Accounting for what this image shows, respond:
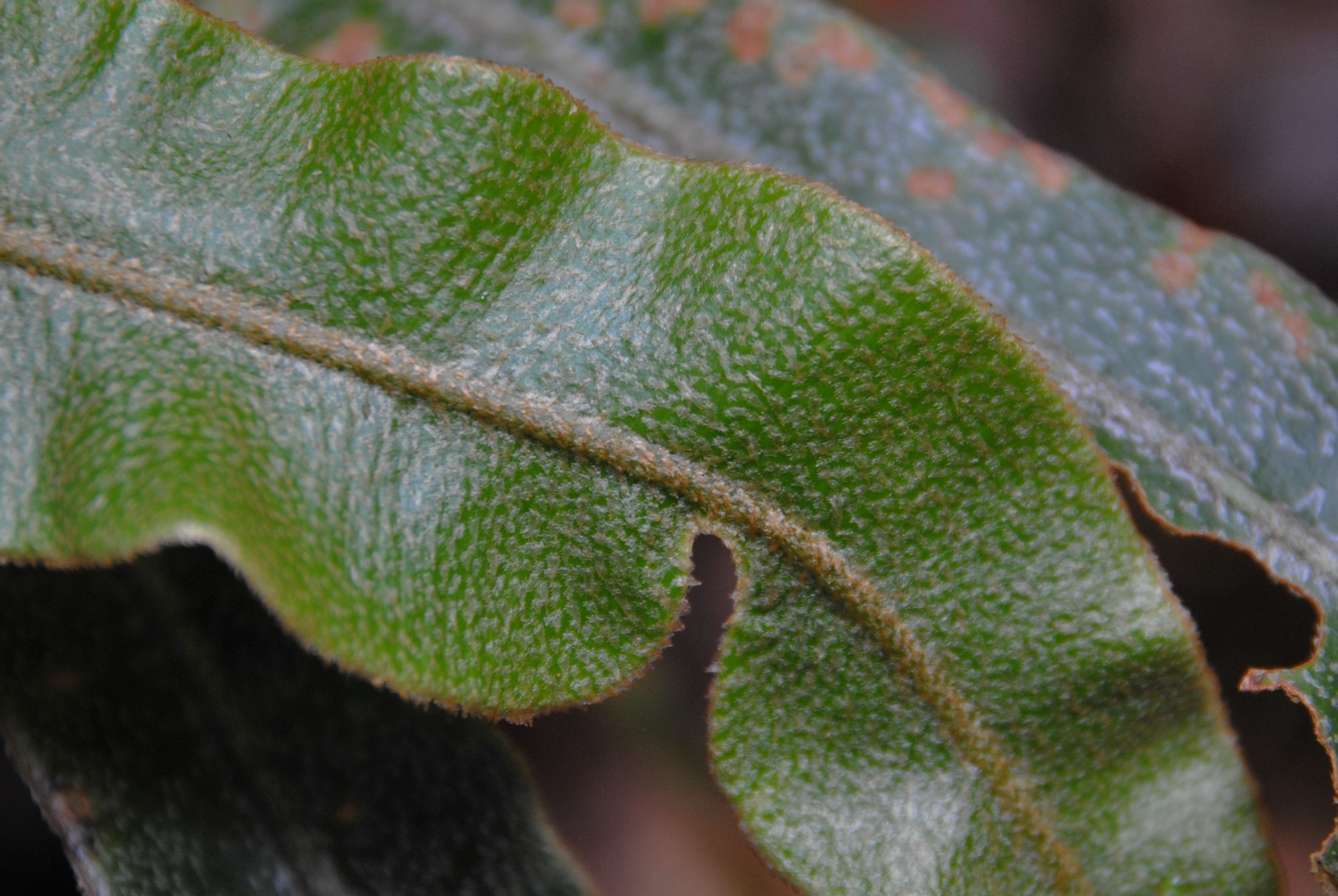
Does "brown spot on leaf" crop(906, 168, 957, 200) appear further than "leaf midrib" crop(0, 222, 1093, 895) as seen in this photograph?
Yes

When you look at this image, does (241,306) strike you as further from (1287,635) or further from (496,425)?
(1287,635)

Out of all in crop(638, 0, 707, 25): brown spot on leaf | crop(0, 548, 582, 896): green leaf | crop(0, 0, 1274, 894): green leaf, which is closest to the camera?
crop(0, 0, 1274, 894): green leaf

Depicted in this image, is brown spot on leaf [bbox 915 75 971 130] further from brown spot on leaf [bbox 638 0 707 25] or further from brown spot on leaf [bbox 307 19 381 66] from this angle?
brown spot on leaf [bbox 307 19 381 66]

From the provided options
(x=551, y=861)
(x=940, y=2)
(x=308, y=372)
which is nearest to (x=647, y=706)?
(x=551, y=861)

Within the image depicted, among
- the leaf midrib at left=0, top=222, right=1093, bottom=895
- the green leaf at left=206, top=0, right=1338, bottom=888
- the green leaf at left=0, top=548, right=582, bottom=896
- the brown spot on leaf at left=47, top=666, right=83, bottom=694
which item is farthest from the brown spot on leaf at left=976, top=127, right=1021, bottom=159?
the brown spot on leaf at left=47, top=666, right=83, bottom=694

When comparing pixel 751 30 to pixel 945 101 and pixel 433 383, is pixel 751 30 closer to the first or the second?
pixel 945 101

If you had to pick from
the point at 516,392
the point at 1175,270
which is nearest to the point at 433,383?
the point at 516,392
